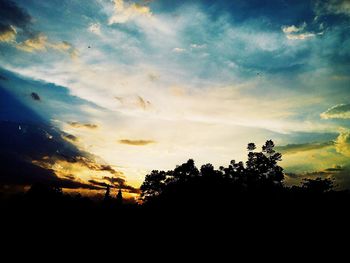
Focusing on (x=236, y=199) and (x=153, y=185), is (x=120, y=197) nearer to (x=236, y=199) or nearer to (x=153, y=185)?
(x=153, y=185)

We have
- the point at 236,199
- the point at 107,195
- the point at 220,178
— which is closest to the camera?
the point at 236,199

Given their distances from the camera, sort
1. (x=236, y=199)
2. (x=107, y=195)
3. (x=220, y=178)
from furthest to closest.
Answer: (x=107, y=195), (x=220, y=178), (x=236, y=199)

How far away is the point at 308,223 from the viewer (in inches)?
1111

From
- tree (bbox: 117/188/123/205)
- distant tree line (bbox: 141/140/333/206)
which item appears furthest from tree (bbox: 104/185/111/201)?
distant tree line (bbox: 141/140/333/206)

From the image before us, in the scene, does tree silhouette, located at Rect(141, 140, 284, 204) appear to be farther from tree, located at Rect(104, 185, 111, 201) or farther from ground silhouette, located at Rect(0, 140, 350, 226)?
tree, located at Rect(104, 185, 111, 201)

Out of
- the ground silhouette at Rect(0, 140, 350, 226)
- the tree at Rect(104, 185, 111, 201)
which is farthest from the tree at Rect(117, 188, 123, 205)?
the ground silhouette at Rect(0, 140, 350, 226)

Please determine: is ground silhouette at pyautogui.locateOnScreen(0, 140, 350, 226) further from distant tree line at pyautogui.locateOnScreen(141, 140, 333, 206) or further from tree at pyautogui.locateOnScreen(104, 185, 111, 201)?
tree at pyautogui.locateOnScreen(104, 185, 111, 201)

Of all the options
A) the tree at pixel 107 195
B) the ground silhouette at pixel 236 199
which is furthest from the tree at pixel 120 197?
the ground silhouette at pixel 236 199

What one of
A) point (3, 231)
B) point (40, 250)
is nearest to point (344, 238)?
point (40, 250)

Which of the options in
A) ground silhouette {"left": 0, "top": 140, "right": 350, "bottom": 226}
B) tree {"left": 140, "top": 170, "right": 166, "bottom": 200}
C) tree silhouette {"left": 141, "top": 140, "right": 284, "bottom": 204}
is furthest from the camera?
tree {"left": 140, "top": 170, "right": 166, "bottom": 200}

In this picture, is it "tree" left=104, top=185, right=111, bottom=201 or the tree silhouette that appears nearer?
the tree silhouette

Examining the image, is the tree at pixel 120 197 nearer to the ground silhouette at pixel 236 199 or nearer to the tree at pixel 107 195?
the tree at pixel 107 195

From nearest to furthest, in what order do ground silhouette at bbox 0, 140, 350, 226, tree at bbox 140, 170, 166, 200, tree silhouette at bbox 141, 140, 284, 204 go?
ground silhouette at bbox 0, 140, 350, 226 < tree silhouette at bbox 141, 140, 284, 204 < tree at bbox 140, 170, 166, 200

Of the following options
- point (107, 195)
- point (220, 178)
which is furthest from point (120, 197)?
point (220, 178)
